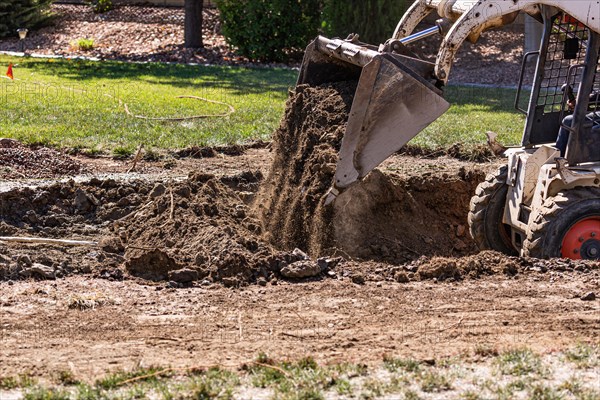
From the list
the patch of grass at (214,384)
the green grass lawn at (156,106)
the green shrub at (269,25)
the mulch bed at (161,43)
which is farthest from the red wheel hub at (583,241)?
the green shrub at (269,25)

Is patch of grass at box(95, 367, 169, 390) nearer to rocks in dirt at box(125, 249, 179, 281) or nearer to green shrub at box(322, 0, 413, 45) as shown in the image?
rocks in dirt at box(125, 249, 179, 281)

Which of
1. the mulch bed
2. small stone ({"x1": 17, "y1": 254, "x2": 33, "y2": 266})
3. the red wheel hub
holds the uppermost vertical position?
the mulch bed

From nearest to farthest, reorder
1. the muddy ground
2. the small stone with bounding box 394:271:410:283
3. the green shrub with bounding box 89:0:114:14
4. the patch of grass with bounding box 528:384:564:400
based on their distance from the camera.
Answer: the patch of grass with bounding box 528:384:564:400
the muddy ground
the small stone with bounding box 394:271:410:283
the green shrub with bounding box 89:0:114:14

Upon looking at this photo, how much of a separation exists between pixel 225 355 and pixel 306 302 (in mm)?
1309

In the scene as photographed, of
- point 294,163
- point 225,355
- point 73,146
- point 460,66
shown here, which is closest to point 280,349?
point 225,355

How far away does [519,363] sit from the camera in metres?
6.00

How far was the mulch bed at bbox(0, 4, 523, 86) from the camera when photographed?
84.5ft

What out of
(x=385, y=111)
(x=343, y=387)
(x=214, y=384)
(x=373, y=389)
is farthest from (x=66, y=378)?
(x=385, y=111)

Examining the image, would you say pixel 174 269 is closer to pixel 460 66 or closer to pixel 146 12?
pixel 460 66

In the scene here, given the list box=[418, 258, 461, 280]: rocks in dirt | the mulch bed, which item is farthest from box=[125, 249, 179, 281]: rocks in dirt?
the mulch bed

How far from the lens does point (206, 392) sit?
18.3 ft

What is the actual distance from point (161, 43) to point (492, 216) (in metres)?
20.8

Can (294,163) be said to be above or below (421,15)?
below

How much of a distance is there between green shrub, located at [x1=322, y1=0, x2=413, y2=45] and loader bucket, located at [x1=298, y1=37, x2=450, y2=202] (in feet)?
54.5
